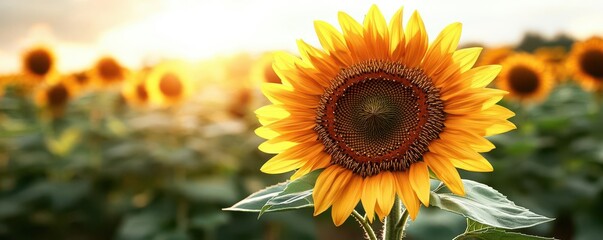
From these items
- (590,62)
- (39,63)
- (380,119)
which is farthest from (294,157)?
(39,63)

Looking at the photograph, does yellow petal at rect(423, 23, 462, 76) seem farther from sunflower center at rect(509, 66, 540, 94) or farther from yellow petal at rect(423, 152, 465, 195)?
sunflower center at rect(509, 66, 540, 94)

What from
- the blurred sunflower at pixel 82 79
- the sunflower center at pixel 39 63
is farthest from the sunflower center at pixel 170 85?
the blurred sunflower at pixel 82 79

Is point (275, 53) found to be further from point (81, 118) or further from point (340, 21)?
point (81, 118)

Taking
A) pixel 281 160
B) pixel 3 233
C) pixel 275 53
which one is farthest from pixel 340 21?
pixel 3 233

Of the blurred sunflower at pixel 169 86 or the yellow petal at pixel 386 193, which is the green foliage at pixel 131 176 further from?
the yellow petal at pixel 386 193

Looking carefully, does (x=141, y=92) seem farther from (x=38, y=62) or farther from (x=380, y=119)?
(x=380, y=119)
